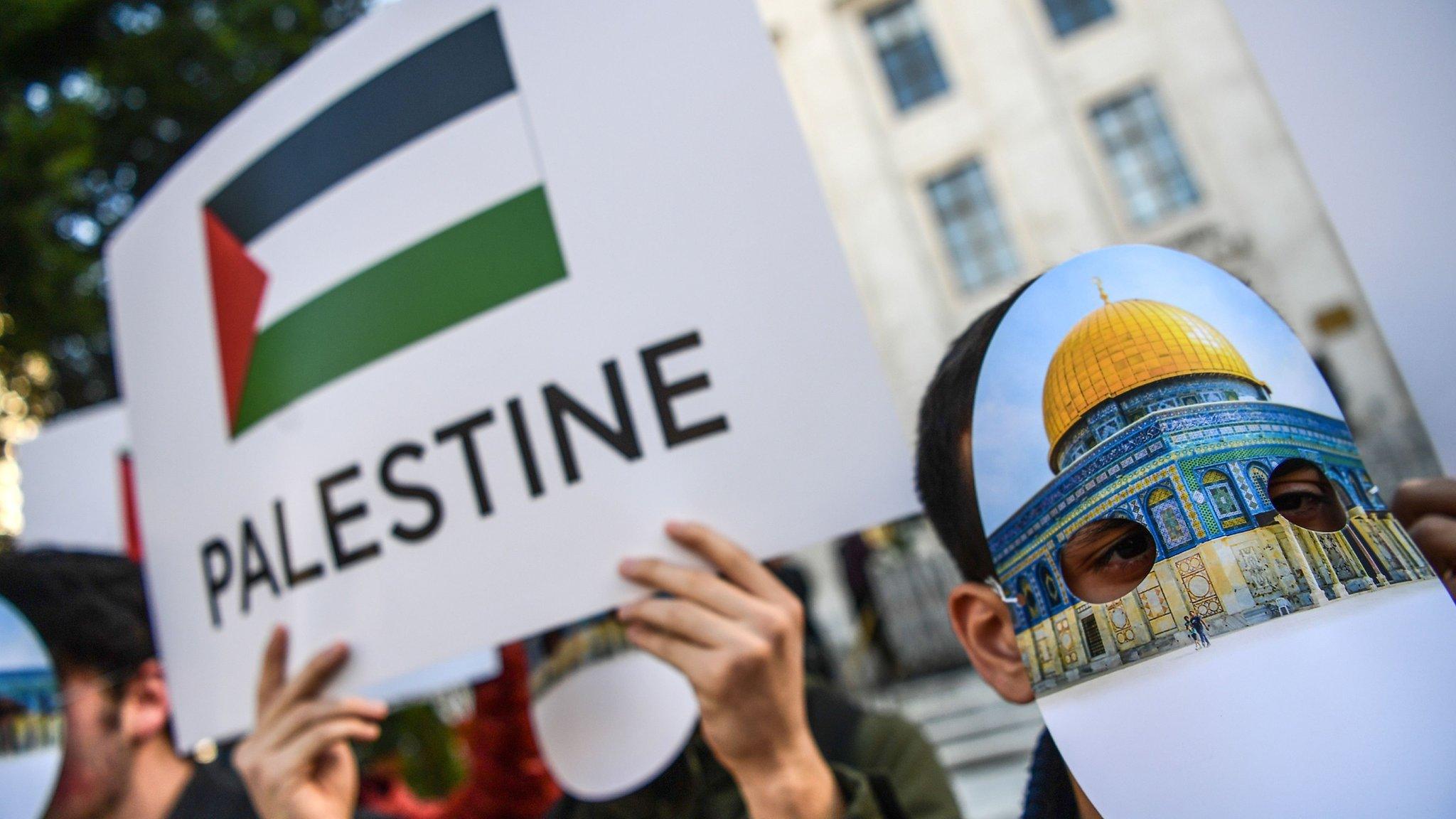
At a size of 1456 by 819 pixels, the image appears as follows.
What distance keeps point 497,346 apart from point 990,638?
0.72 metres

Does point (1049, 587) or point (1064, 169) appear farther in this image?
point (1064, 169)

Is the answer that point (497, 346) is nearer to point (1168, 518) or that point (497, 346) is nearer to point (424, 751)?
point (1168, 518)

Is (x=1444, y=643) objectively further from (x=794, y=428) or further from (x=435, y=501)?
(x=435, y=501)

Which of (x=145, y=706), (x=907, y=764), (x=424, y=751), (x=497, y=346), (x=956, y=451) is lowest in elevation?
(x=907, y=764)

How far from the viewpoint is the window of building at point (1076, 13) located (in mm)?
1287

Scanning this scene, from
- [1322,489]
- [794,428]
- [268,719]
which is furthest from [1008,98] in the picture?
[268,719]

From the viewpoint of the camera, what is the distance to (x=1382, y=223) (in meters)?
0.97

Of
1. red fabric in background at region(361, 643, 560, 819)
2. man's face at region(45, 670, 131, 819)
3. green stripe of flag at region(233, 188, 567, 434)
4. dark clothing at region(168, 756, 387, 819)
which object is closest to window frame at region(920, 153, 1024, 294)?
green stripe of flag at region(233, 188, 567, 434)

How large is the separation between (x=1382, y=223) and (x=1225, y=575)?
481mm

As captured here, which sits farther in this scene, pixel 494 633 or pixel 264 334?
pixel 264 334

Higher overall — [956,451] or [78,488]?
[78,488]

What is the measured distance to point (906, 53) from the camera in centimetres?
302

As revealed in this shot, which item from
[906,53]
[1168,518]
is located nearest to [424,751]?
[906,53]

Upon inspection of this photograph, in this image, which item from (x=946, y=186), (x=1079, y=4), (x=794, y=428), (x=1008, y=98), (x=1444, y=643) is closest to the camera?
(x=1444, y=643)
